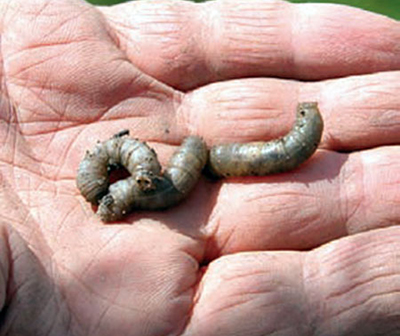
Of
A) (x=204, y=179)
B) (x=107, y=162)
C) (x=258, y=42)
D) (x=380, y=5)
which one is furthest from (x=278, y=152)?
(x=380, y=5)

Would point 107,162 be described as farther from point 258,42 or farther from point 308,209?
point 258,42

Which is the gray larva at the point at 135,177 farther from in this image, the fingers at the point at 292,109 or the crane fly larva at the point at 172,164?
the fingers at the point at 292,109

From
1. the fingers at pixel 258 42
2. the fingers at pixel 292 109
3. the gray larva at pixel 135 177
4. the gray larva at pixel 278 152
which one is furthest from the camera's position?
the fingers at pixel 258 42

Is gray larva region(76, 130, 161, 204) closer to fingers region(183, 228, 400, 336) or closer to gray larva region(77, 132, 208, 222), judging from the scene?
gray larva region(77, 132, 208, 222)

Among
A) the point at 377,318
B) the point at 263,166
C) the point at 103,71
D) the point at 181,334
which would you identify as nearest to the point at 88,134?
the point at 103,71

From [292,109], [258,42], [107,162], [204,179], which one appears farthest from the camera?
[258,42]

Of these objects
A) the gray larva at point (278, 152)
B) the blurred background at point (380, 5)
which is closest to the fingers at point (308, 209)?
the gray larva at point (278, 152)
